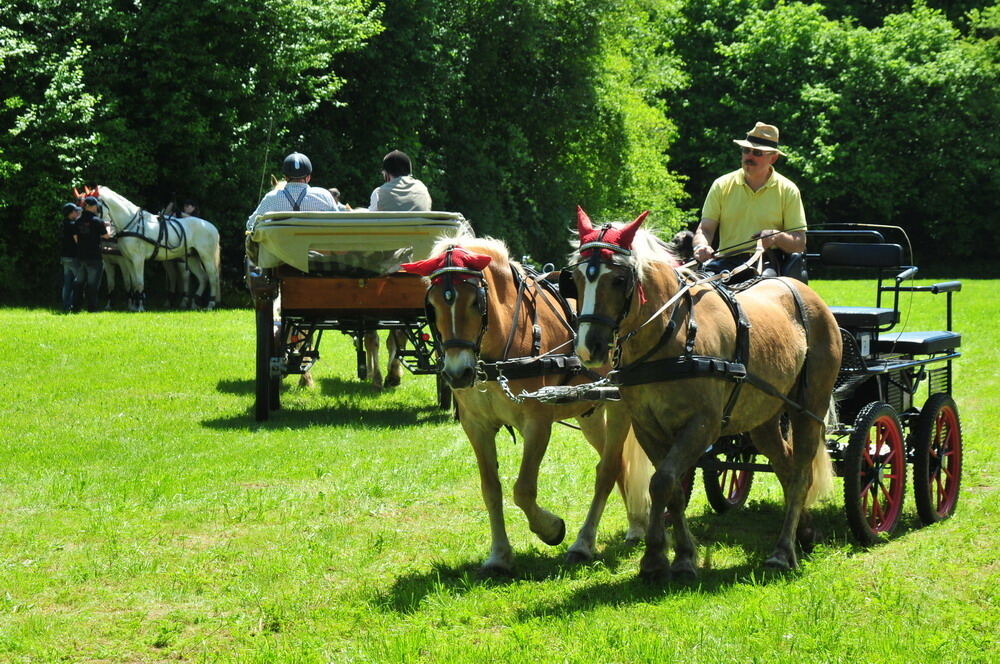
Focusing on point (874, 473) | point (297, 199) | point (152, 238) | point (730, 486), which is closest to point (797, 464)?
point (874, 473)

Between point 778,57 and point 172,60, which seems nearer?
point 172,60

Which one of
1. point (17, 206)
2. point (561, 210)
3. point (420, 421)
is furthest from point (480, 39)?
point (420, 421)

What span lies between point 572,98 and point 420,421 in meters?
22.5

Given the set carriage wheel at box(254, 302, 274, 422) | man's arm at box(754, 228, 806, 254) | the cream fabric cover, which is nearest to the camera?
man's arm at box(754, 228, 806, 254)

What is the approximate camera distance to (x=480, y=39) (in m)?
31.8

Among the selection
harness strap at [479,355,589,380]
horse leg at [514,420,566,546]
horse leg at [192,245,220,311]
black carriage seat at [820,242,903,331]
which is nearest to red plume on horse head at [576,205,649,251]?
harness strap at [479,355,589,380]

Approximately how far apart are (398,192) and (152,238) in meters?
12.6

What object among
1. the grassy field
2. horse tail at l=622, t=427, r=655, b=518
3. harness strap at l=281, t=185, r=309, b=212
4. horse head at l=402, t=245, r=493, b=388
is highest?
harness strap at l=281, t=185, r=309, b=212

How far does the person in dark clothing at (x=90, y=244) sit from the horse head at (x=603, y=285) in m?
17.3

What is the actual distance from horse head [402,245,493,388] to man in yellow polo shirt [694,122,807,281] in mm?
2065

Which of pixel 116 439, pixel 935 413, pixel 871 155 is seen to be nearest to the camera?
pixel 935 413

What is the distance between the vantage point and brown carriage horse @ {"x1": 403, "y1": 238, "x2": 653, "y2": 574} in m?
5.86

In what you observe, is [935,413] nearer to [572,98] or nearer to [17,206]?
[17,206]

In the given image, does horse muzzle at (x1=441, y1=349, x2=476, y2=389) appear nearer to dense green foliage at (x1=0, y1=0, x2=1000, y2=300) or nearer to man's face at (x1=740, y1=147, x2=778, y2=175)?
man's face at (x1=740, y1=147, x2=778, y2=175)
